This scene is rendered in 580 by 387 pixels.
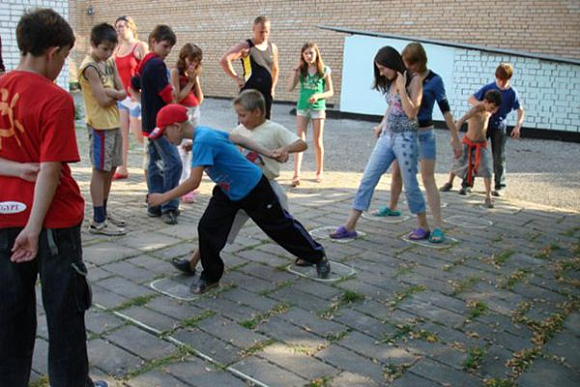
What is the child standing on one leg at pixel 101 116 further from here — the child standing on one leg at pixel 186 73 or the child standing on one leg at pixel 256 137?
the child standing on one leg at pixel 256 137

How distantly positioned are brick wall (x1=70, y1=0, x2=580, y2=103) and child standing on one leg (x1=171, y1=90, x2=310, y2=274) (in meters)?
14.0

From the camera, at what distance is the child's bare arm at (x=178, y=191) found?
377 centimetres

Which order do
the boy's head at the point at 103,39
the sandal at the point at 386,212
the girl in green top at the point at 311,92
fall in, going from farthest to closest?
the girl in green top at the point at 311,92 → the sandal at the point at 386,212 → the boy's head at the point at 103,39

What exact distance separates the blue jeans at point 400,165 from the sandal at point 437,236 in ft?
0.78

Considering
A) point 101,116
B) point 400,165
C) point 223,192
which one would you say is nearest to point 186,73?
point 101,116

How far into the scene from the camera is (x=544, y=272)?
16.6ft

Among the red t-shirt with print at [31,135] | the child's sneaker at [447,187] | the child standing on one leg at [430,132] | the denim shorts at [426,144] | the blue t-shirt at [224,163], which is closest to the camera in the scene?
the red t-shirt with print at [31,135]

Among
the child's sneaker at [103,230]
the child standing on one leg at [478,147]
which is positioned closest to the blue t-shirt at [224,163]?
the child's sneaker at [103,230]

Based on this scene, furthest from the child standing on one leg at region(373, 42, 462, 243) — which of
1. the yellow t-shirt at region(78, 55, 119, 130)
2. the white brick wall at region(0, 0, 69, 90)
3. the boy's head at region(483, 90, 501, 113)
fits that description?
the white brick wall at region(0, 0, 69, 90)

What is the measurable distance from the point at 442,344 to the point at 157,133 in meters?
2.30

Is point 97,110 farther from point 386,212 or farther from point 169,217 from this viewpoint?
point 386,212

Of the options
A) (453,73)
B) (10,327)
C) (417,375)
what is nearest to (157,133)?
(10,327)

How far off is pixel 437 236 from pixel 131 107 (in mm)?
4373

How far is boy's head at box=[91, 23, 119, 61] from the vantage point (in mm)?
5148
